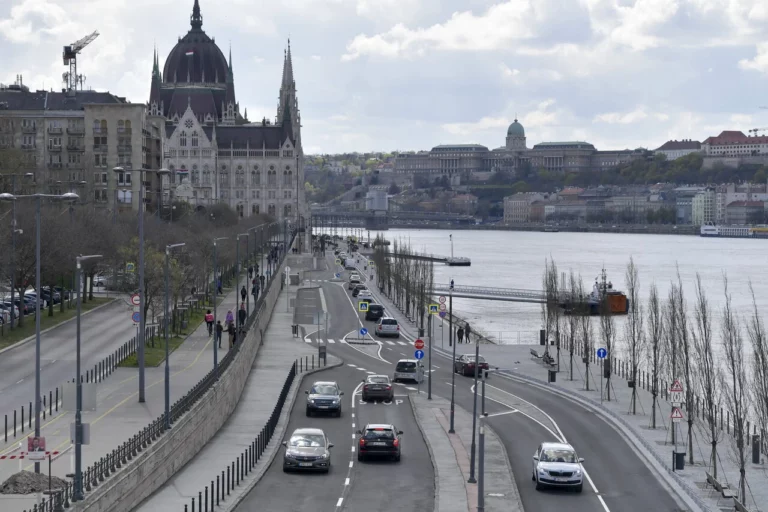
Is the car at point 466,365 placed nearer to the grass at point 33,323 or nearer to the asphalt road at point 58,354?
the asphalt road at point 58,354

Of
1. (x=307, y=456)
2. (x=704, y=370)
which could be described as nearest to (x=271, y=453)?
(x=307, y=456)

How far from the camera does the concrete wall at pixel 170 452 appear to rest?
26297 millimetres

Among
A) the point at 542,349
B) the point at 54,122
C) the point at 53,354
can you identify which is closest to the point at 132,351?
the point at 53,354

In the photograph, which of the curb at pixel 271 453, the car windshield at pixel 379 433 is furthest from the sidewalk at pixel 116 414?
the car windshield at pixel 379 433

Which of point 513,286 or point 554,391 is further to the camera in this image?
point 513,286

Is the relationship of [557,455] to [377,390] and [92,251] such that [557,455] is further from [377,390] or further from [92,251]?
[92,251]

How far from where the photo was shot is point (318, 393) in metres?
45.6

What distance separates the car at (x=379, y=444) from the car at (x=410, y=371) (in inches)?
728

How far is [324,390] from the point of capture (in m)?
45.8

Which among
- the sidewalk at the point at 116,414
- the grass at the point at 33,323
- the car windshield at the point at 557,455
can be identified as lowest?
the car windshield at the point at 557,455

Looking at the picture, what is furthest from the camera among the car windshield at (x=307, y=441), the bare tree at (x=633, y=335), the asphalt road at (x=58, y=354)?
the bare tree at (x=633, y=335)

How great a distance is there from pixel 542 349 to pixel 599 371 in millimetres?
9675

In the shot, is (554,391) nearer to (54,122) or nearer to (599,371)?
(599,371)

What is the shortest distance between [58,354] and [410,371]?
49.5 ft
